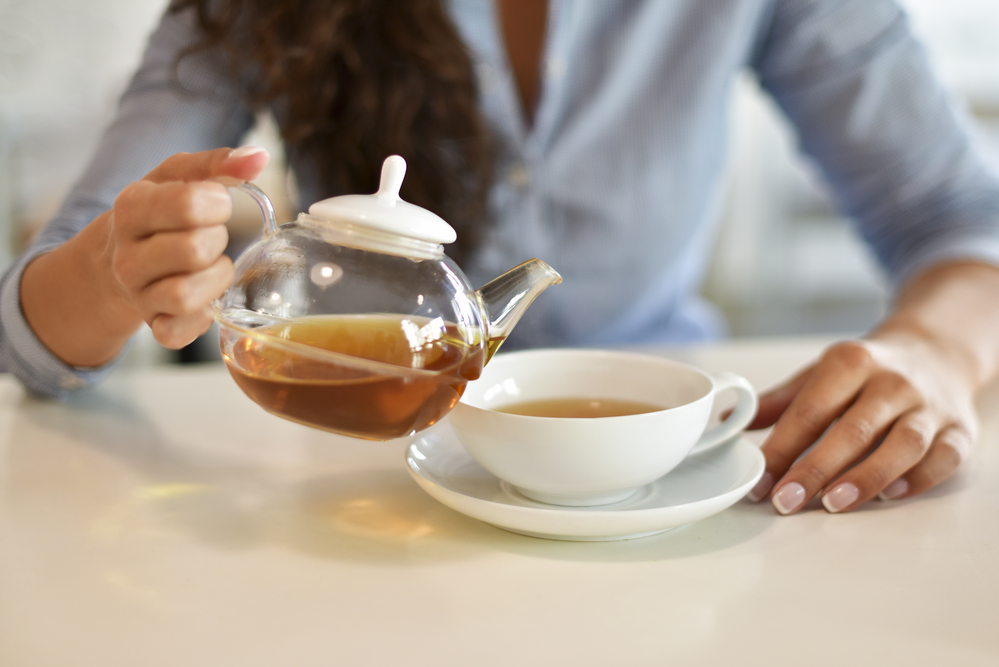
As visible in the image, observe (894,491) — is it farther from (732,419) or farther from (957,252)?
(957,252)

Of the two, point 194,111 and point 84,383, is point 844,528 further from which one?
point 194,111

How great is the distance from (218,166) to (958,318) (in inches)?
31.5

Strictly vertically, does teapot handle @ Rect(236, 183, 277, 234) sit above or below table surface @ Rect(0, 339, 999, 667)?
above

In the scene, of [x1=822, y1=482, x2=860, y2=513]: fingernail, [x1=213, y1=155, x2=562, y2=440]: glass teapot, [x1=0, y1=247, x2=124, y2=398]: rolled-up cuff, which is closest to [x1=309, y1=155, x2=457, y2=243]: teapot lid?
[x1=213, y1=155, x2=562, y2=440]: glass teapot

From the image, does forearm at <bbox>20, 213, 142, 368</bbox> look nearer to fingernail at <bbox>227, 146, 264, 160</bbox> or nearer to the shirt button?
fingernail at <bbox>227, 146, 264, 160</bbox>

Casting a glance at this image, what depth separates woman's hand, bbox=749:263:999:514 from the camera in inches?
24.9

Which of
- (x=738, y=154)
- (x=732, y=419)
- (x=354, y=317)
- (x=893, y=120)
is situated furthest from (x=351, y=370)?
(x=738, y=154)

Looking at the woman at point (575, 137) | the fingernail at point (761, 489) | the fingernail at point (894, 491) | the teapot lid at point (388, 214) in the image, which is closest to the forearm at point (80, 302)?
the woman at point (575, 137)

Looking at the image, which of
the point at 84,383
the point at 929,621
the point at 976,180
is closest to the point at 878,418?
the point at 929,621

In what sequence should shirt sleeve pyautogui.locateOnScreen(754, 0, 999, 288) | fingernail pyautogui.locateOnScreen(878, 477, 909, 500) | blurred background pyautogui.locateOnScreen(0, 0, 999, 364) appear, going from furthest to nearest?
blurred background pyautogui.locateOnScreen(0, 0, 999, 364), shirt sleeve pyautogui.locateOnScreen(754, 0, 999, 288), fingernail pyautogui.locateOnScreen(878, 477, 909, 500)

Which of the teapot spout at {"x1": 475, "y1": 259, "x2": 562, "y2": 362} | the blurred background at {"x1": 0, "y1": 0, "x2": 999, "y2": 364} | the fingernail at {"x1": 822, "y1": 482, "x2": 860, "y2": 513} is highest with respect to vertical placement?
the teapot spout at {"x1": 475, "y1": 259, "x2": 562, "y2": 362}

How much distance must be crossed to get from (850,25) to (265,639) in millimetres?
1163

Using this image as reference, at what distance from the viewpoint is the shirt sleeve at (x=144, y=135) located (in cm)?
87

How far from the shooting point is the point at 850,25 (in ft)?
3.86
